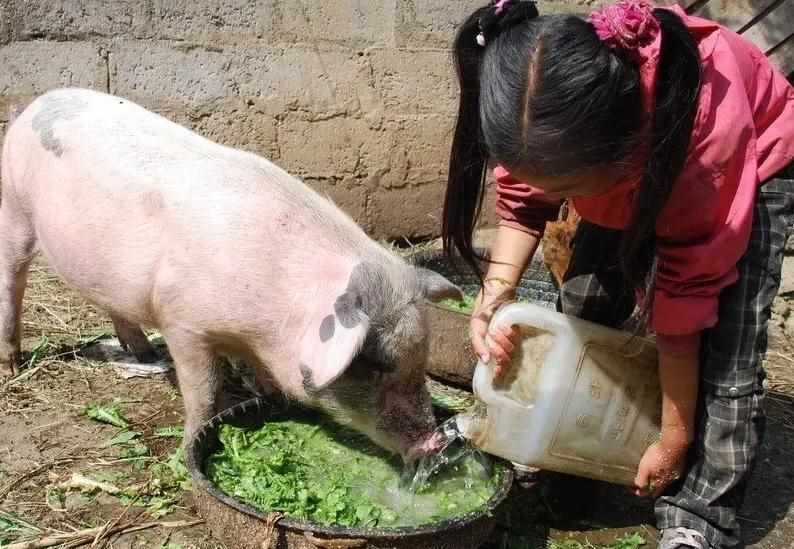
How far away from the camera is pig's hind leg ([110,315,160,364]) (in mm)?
3473

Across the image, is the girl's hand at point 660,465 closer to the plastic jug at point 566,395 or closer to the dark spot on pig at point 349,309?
the plastic jug at point 566,395

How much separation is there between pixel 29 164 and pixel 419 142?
84.0 inches

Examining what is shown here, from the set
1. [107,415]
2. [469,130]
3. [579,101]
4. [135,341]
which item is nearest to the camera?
[579,101]

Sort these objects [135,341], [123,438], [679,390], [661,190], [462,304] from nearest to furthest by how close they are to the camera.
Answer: [661,190]
[679,390]
[123,438]
[135,341]
[462,304]

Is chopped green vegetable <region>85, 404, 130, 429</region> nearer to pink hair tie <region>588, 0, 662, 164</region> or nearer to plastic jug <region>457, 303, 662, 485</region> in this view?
plastic jug <region>457, 303, 662, 485</region>

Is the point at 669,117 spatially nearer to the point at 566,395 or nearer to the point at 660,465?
the point at 566,395

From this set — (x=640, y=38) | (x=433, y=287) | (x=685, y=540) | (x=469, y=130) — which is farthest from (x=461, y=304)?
(x=640, y=38)

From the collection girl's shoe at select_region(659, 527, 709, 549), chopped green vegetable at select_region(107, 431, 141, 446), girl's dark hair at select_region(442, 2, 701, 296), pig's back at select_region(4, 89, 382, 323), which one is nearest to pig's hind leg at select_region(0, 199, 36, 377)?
pig's back at select_region(4, 89, 382, 323)

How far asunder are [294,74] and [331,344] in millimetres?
2226

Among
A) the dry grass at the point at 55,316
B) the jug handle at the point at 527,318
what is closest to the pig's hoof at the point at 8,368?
the dry grass at the point at 55,316

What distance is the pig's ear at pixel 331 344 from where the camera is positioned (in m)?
2.28

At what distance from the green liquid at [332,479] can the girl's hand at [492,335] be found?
355 millimetres

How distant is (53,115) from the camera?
9.82 ft

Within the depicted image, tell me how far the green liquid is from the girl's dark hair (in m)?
0.92
